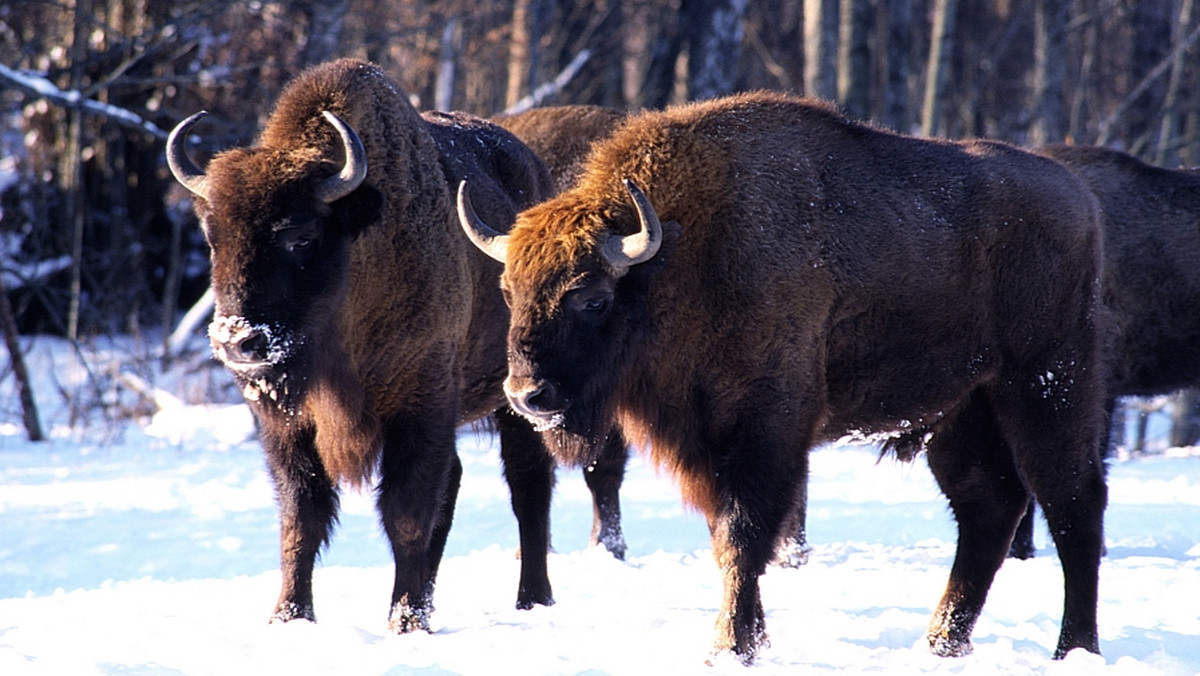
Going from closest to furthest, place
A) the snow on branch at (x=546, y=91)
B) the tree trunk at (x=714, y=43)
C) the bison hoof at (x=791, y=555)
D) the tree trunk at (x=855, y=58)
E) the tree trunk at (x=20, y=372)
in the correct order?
the bison hoof at (x=791, y=555)
the tree trunk at (x=20, y=372)
the tree trunk at (x=855, y=58)
the tree trunk at (x=714, y=43)
the snow on branch at (x=546, y=91)

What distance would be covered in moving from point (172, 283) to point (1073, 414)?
42.7 feet

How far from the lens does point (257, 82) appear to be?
41.5 ft

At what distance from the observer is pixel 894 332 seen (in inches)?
181

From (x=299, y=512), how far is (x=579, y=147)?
3374 mm

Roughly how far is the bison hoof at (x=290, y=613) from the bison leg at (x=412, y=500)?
338mm

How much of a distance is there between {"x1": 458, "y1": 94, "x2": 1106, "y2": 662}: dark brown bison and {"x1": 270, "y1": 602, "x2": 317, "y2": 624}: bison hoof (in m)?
1.35

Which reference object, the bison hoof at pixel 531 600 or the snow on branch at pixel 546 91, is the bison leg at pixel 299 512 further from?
the snow on branch at pixel 546 91

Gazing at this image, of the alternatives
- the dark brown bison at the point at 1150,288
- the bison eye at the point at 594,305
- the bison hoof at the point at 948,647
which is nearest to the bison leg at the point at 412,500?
the bison eye at the point at 594,305

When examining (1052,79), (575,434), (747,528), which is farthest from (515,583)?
(1052,79)

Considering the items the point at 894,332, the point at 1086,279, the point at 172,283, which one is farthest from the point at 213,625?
the point at 172,283

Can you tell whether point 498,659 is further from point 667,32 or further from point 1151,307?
point 667,32

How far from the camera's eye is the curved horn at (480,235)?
447 cm

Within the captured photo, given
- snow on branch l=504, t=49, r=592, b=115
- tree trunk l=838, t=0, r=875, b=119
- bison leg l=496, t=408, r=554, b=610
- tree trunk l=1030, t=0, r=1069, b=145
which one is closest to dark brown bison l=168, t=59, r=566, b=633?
bison leg l=496, t=408, r=554, b=610

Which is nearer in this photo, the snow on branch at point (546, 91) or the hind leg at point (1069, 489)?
the hind leg at point (1069, 489)
